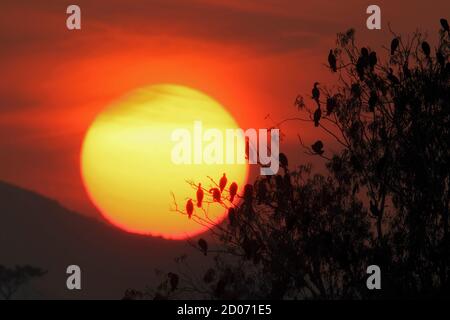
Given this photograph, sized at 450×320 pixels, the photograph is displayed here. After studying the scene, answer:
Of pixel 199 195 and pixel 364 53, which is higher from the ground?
pixel 364 53

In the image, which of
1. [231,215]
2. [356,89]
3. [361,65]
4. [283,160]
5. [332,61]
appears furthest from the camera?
[231,215]

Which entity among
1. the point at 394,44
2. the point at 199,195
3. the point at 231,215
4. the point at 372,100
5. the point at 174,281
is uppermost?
the point at 394,44

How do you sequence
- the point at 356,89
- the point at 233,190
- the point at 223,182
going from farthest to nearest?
the point at 356,89
the point at 233,190
the point at 223,182

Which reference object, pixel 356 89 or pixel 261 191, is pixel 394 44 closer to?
pixel 356 89

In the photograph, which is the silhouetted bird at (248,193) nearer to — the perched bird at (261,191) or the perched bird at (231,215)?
the perched bird at (261,191)

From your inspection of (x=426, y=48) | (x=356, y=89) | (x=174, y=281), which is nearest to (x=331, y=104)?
(x=356, y=89)

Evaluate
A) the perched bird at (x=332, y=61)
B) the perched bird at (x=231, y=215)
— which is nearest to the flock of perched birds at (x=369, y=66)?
the perched bird at (x=332, y=61)

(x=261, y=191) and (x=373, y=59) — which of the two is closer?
(x=373, y=59)

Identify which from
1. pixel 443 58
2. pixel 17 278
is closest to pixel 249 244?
pixel 443 58

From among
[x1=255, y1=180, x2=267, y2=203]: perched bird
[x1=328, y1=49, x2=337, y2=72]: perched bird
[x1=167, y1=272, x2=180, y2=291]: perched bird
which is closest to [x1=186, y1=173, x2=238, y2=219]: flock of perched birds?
[x1=255, y1=180, x2=267, y2=203]: perched bird
